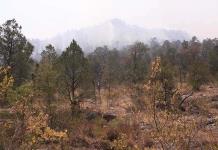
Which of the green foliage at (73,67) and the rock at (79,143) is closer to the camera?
the rock at (79,143)

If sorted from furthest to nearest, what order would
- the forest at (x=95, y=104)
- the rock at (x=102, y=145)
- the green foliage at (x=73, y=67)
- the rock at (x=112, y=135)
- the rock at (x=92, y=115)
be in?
the green foliage at (x=73, y=67)
the rock at (x=92, y=115)
the rock at (x=112, y=135)
the rock at (x=102, y=145)
the forest at (x=95, y=104)

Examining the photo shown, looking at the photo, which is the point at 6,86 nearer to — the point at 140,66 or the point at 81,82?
the point at 81,82

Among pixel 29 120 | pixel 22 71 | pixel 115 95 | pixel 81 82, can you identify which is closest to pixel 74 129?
pixel 81 82

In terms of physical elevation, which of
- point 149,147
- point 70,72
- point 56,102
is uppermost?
point 70,72

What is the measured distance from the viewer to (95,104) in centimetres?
3969

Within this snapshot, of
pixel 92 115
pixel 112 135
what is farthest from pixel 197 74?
pixel 112 135

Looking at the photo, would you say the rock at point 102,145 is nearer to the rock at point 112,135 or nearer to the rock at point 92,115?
the rock at point 112,135

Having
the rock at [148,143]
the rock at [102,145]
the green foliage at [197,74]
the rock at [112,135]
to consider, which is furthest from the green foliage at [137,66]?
the rock at [148,143]

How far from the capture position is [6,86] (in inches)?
378

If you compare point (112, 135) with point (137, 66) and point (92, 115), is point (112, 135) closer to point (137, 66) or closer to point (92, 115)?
point (92, 115)

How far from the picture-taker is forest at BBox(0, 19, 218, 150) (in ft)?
31.2

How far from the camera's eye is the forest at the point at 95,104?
9508mm

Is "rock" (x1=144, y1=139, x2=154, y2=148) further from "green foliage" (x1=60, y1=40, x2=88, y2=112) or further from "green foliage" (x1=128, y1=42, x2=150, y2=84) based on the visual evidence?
"green foliage" (x1=128, y1=42, x2=150, y2=84)

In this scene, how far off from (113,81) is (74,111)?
2586 centimetres
